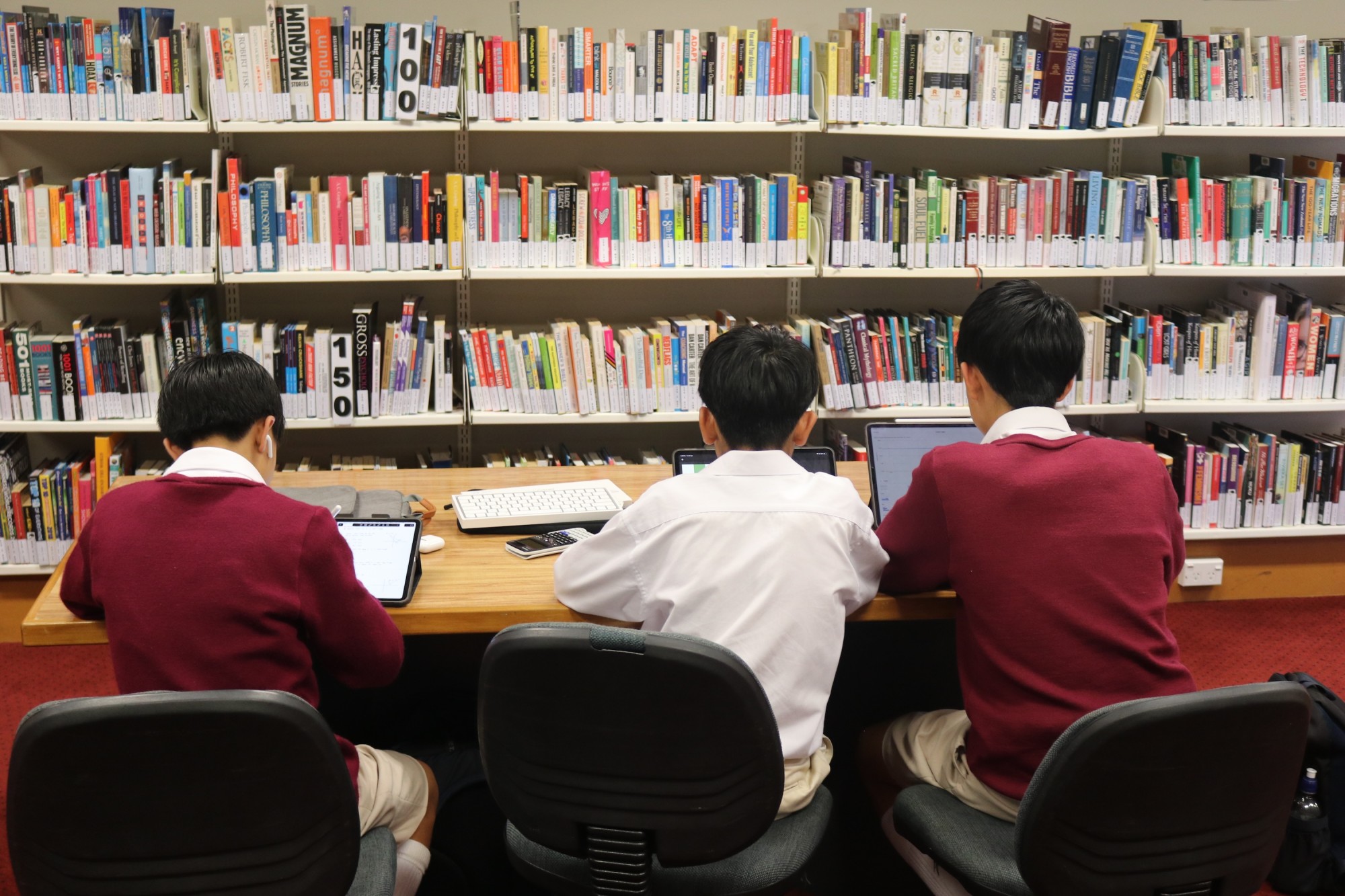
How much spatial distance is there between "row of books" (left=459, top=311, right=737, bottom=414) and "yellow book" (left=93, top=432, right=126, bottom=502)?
1075 mm

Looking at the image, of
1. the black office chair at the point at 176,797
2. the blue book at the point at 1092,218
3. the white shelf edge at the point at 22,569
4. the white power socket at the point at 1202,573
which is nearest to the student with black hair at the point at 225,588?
the black office chair at the point at 176,797

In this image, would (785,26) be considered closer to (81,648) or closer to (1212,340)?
(1212,340)

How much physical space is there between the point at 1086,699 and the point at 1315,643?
2.57 meters

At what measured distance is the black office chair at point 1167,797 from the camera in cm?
146

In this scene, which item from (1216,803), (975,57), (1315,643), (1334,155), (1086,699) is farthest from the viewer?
(1334,155)

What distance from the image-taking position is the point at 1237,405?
3904 mm

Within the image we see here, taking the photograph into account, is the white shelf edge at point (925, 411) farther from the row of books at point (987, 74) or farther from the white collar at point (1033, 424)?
the white collar at point (1033, 424)

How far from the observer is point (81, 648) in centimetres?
362

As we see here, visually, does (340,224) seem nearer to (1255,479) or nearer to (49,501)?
(49,501)

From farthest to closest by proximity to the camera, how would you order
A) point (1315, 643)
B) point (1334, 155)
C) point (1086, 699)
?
point (1334, 155), point (1315, 643), point (1086, 699)

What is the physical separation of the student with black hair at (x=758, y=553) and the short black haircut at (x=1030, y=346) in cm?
32

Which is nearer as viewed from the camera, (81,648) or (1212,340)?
(81,648)

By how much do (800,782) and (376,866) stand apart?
2.05 feet

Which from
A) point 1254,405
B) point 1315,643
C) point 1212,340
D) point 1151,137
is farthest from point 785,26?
point 1315,643
